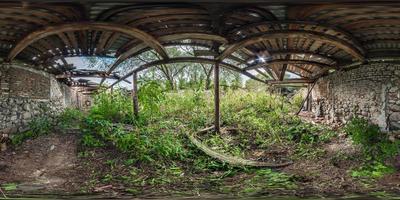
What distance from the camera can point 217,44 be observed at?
4789 millimetres

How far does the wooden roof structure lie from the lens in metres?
2.38

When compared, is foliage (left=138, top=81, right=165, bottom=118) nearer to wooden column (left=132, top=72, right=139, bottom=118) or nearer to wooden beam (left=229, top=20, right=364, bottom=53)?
wooden column (left=132, top=72, right=139, bottom=118)

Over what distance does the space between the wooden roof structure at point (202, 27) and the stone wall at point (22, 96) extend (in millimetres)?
345

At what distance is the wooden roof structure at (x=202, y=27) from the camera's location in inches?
93.7

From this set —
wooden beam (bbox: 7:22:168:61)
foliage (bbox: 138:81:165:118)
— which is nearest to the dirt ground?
foliage (bbox: 138:81:165:118)

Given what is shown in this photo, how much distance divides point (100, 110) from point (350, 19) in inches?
158

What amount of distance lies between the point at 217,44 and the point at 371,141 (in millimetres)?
2659

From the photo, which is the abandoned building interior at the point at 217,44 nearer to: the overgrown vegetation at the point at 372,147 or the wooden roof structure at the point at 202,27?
the wooden roof structure at the point at 202,27

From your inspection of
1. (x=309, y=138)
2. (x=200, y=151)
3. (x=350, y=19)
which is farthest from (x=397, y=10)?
(x=309, y=138)

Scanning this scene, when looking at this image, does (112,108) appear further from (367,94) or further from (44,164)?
(367,94)

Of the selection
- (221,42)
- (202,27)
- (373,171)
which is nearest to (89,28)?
(202,27)

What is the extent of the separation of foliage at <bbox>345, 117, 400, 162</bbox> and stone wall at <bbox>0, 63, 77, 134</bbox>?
211 inches

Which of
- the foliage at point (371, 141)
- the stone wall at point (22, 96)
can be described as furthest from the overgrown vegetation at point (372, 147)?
the stone wall at point (22, 96)

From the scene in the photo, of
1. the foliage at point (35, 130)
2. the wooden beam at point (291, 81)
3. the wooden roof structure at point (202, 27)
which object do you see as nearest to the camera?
the wooden roof structure at point (202, 27)
